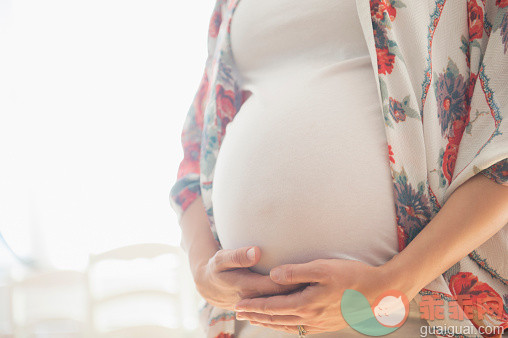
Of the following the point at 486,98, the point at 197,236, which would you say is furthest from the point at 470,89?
the point at 197,236

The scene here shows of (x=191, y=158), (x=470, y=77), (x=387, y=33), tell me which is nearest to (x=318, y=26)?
(x=387, y=33)

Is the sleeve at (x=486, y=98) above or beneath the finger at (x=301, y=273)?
above

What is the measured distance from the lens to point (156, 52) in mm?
1792

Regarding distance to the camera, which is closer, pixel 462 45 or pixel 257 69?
pixel 462 45

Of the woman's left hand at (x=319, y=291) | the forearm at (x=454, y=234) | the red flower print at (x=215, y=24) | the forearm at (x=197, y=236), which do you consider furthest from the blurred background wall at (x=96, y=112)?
the forearm at (x=454, y=234)

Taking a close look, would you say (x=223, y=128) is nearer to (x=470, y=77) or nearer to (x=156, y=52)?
(x=470, y=77)

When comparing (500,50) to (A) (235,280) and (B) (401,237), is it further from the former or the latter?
(A) (235,280)

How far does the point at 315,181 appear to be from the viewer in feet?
1.86

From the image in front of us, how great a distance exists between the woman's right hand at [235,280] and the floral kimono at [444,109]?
7.7 inches

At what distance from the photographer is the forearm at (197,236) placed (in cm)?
73

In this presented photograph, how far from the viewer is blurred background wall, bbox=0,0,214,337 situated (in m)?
1.78

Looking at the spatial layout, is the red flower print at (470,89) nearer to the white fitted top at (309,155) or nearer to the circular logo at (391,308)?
the white fitted top at (309,155)

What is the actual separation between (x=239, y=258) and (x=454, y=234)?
0.28m

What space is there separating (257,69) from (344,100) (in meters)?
0.22
